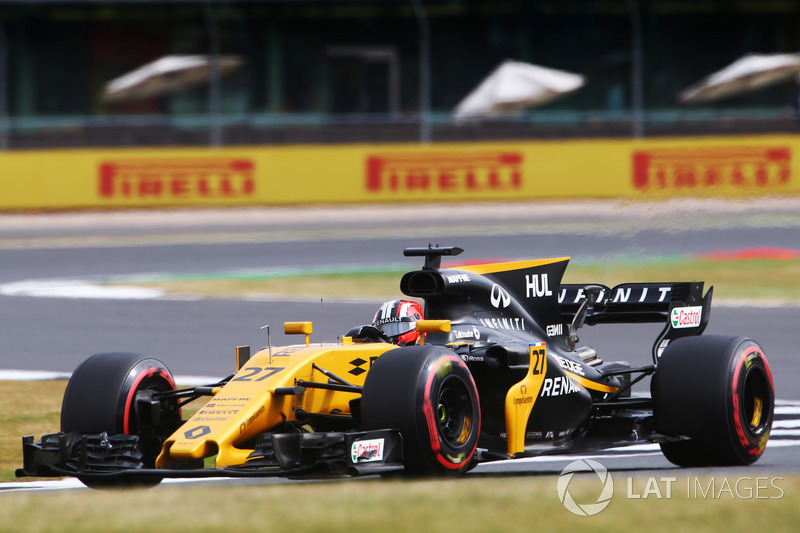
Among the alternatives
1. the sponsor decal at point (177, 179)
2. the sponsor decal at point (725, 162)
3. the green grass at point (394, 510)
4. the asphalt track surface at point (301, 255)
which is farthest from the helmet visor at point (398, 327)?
the sponsor decal at point (177, 179)

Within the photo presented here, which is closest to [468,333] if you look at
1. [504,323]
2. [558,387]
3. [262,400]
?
[504,323]

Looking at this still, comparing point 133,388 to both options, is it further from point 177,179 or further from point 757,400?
point 177,179

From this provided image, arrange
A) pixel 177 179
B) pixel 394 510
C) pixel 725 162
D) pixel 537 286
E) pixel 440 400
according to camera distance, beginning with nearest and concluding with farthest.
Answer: pixel 394 510
pixel 440 400
pixel 537 286
pixel 725 162
pixel 177 179

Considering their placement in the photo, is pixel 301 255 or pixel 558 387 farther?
pixel 301 255

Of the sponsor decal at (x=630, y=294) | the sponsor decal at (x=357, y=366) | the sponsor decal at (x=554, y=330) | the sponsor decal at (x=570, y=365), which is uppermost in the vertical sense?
the sponsor decal at (x=630, y=294)

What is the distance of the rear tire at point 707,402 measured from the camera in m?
7.40

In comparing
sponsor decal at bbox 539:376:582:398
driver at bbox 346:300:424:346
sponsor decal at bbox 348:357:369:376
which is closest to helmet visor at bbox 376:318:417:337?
driver at bbox 346:300:424:346

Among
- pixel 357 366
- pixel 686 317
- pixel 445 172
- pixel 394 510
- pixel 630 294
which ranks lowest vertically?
pixel 394 510

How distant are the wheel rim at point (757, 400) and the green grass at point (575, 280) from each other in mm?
7874

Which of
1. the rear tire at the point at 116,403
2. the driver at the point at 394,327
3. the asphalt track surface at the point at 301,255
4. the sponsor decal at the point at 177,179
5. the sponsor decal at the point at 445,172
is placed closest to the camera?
the rear tire at the point at 116,403

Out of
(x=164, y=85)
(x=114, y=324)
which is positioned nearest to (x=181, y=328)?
(x=114, y=324)

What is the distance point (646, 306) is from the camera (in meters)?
8.79

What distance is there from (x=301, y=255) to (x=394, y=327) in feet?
45.7

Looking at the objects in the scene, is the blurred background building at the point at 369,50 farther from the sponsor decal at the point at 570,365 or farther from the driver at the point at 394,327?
the driver at the point at 394,327
